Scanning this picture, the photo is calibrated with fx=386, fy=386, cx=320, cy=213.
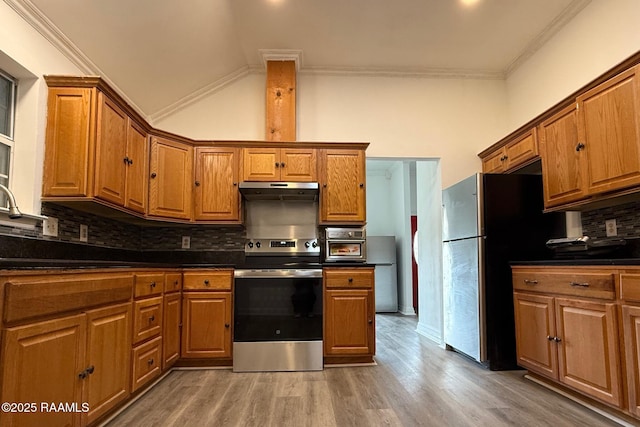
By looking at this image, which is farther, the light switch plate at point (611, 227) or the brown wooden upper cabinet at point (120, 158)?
the light switch plate at point (611, 227)

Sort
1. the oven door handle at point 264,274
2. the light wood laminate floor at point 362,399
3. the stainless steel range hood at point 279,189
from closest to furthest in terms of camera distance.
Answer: the light wood laminate floor at point 362,399 → the oven door handle at point 264,274 → the stainless steel range hood at point 279,189

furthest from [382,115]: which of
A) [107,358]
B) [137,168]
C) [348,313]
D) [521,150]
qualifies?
[107,358]

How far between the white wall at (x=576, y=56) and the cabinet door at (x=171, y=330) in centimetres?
365

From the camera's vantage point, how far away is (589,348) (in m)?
2.19

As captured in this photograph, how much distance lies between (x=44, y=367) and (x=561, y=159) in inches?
127

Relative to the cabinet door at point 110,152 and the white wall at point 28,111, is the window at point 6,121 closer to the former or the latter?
the white wall at point 28,111

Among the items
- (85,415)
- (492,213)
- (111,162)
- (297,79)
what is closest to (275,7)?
(297,79)

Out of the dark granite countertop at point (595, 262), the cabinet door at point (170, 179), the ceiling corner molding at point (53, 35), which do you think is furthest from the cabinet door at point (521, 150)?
the ceiling corner molding at point (53, 35)

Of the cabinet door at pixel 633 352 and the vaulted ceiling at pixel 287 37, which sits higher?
the vaulted ceiling at pixel 287 37

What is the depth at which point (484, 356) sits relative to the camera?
10.2ft

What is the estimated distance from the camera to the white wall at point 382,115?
408cm

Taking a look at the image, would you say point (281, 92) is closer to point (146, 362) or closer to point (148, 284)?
point (148, 284)

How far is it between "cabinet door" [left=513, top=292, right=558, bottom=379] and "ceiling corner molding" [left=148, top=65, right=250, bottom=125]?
336cm

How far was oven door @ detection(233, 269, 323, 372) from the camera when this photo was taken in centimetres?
314
